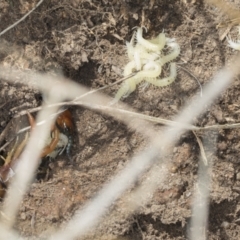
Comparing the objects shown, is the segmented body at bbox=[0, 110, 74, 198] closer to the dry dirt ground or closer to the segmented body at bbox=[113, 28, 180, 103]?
the dry dirt ground

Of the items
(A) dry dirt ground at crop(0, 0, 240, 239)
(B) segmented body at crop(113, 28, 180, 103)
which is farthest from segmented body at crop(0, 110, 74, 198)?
(B) segmented body at crop(113, 28, 180, 103)

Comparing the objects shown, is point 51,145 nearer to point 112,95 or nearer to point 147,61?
point 112,95

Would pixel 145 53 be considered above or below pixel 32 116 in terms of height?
above

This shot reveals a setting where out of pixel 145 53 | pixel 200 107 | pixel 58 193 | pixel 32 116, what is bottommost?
pixel 58 193

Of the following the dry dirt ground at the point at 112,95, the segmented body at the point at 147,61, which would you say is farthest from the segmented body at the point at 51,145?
the segmented body at the point at 147,61

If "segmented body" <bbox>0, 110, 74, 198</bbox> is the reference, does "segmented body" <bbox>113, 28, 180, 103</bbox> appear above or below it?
above

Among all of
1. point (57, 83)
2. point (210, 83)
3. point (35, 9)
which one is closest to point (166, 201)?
point (210, 83)

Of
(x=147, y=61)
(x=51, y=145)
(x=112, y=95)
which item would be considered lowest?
(x=51, y=145)

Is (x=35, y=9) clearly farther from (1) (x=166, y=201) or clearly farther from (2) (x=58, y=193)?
(1) (x=166, y=201)

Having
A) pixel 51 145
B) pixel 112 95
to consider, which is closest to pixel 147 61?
pixel 112 95
